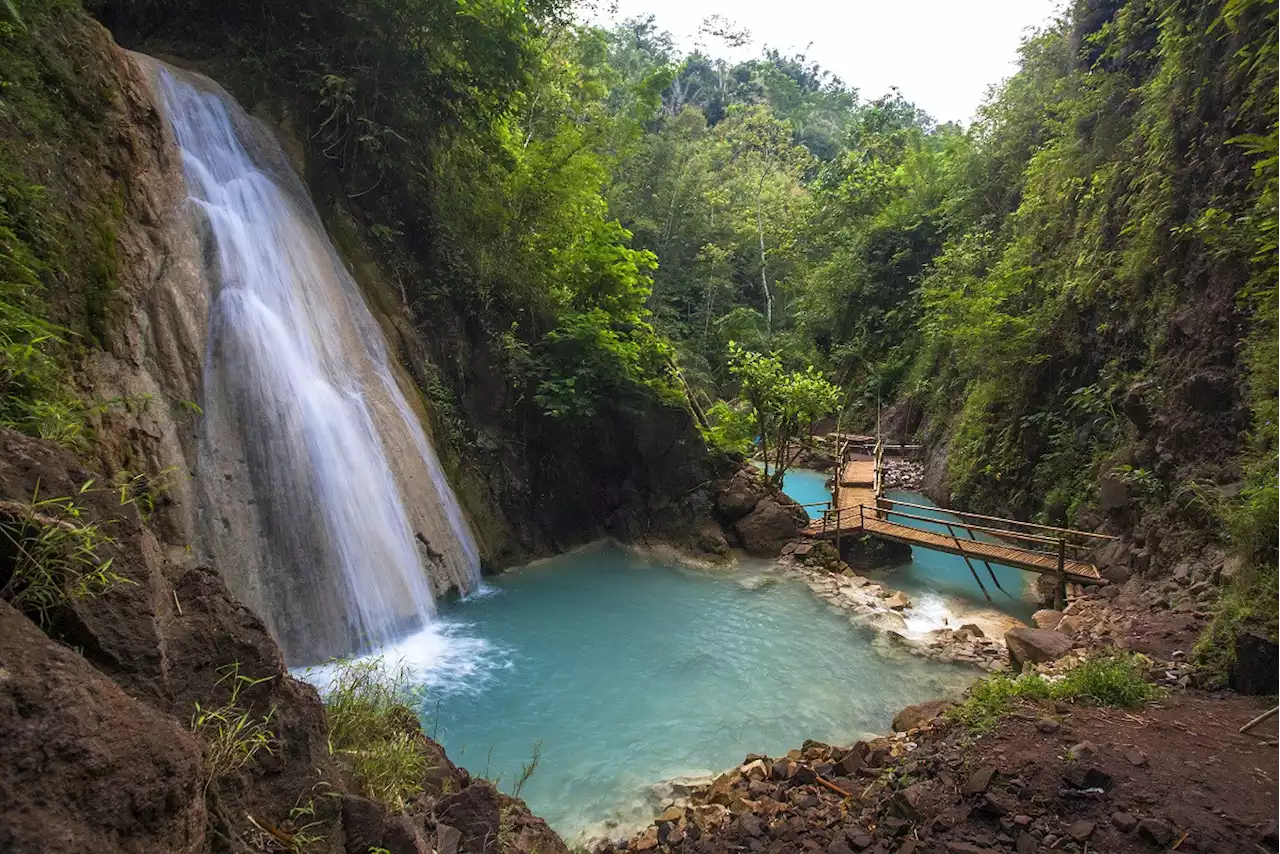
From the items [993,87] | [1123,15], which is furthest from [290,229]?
[993,87]

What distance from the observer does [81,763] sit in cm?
179

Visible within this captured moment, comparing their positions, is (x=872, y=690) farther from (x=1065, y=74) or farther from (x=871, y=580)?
(x=1065, y=74)

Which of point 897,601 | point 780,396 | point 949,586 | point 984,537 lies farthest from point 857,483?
point 897,601

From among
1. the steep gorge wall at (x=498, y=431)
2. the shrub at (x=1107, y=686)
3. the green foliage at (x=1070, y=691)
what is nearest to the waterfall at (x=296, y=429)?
the steep gorge wall at (x=498, y=431)

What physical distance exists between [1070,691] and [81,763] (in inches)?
281

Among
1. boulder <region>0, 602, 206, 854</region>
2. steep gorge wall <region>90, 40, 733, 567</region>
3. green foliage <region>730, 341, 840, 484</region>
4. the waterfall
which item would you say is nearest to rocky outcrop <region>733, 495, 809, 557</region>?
steep gorge wall <region>90, 40, 733, 567</region>

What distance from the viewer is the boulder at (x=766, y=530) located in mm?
13586

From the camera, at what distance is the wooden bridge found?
1067cm

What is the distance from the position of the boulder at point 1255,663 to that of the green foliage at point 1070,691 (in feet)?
2.39

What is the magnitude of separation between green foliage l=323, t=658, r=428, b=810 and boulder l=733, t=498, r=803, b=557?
31.8 feet

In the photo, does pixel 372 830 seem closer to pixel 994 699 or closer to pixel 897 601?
pixel 994 699

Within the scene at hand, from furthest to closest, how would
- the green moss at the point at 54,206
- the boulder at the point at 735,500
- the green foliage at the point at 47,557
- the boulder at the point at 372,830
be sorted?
the boulder at the point at 735,500 < the green moss at the point at 54,206 < the boulder at the point at 372,830 < the green foliage at the point at 47,557

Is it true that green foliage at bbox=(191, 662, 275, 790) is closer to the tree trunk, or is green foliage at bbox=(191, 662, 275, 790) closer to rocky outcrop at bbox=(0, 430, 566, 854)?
rocky outcrop at bbox=(0, 430, 566, 854)

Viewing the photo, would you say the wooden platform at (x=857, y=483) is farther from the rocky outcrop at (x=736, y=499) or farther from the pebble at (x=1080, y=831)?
the pebble at (x=1080, y=831)
